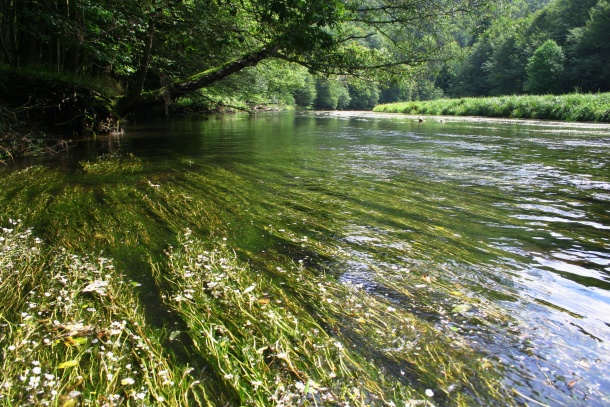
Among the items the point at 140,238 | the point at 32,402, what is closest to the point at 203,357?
the point at 32,402

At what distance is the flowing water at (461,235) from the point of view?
270cm

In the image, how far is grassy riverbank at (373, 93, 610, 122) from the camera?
27344mm

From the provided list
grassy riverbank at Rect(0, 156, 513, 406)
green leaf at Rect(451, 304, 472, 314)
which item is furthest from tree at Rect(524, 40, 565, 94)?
grassy riverbank at Rect(0, 156, 513, 406)

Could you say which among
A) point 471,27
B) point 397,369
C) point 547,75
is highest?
point 547,75

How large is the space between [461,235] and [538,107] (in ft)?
108

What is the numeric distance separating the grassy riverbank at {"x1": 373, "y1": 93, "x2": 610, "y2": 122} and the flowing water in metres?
21.7

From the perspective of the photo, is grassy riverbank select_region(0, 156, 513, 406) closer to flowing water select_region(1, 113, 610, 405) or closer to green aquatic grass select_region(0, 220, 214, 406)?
green aquatic grass select_region(0, 220, 214, 406)

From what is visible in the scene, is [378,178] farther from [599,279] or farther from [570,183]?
[599,279]

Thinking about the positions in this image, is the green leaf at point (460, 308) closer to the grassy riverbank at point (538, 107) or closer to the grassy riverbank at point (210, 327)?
the grassy riverbank at point (210, 327)

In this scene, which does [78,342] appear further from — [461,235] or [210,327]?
[461,235]

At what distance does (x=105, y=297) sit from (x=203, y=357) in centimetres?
118

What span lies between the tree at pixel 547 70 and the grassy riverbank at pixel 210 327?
7161 centimetres

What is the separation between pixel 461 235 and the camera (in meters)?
4.76

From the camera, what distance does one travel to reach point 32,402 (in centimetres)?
204
